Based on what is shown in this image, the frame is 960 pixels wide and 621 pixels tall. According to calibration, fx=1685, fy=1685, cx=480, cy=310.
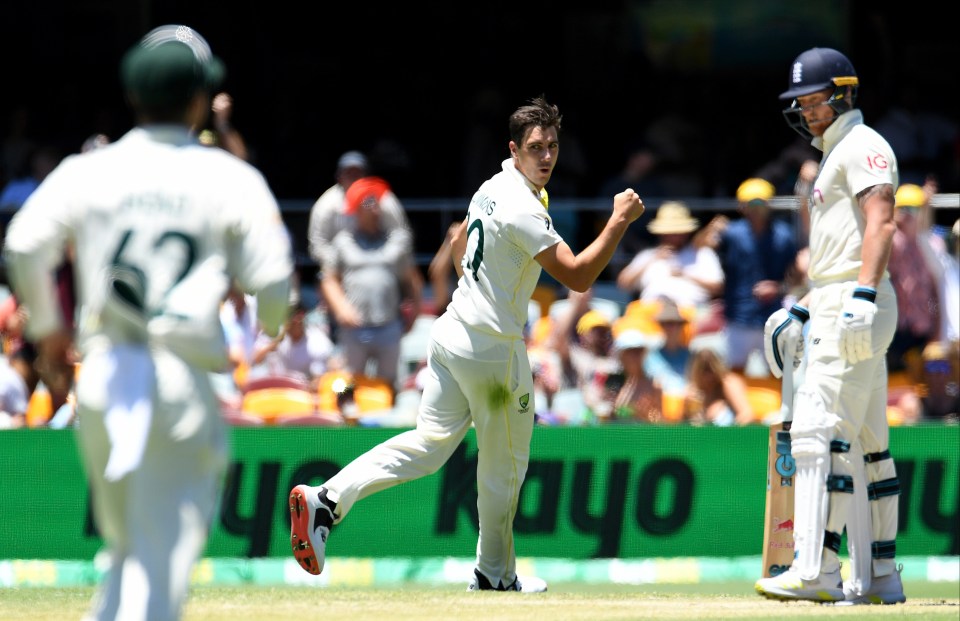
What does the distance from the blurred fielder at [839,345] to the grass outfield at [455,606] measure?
0.75 ft

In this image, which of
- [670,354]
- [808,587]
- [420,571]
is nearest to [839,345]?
[808,587]

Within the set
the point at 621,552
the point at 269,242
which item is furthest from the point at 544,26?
the point at 269,242

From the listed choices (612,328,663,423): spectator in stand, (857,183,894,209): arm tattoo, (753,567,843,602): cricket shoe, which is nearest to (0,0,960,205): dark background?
(612,328,663,423): spectator in stand

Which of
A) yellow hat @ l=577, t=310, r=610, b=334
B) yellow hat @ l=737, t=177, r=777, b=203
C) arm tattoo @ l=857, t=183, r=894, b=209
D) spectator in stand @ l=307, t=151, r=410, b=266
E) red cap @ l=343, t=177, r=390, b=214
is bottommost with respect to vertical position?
yellow hat @ l=577, t=310, r=610, b=334

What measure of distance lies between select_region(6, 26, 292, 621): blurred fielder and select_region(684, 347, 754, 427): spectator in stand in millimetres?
7045

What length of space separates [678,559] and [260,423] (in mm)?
2870

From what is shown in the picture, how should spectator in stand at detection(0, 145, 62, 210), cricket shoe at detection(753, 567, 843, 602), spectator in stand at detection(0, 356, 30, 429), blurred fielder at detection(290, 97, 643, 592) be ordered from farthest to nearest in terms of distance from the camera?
1. spectator in stand at detection(0, 145, 62, 210)
2. spectator in stand at detection(0, 356, 30, 429)
3. blurred fielder at detection(290, 97, 643, 592)
4. cricket shoe at detection(753, 567, 843, 602)

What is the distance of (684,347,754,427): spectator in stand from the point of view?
1145 cm

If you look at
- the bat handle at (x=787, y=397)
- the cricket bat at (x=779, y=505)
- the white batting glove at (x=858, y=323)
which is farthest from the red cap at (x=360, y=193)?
the white batting glove at (x=858, y=323)

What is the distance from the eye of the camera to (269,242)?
184 inches

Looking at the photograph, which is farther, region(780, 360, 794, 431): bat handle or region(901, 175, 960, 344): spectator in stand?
region(901, 175, 960, 344): spectator in stand

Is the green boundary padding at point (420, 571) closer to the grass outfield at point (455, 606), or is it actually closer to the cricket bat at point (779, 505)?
the grass outfield at point (455, 606)

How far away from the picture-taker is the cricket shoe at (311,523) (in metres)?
7.59

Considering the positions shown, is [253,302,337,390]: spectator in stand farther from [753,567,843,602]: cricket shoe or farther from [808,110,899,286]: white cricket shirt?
[808,110,899,286]: white cricket shirt
